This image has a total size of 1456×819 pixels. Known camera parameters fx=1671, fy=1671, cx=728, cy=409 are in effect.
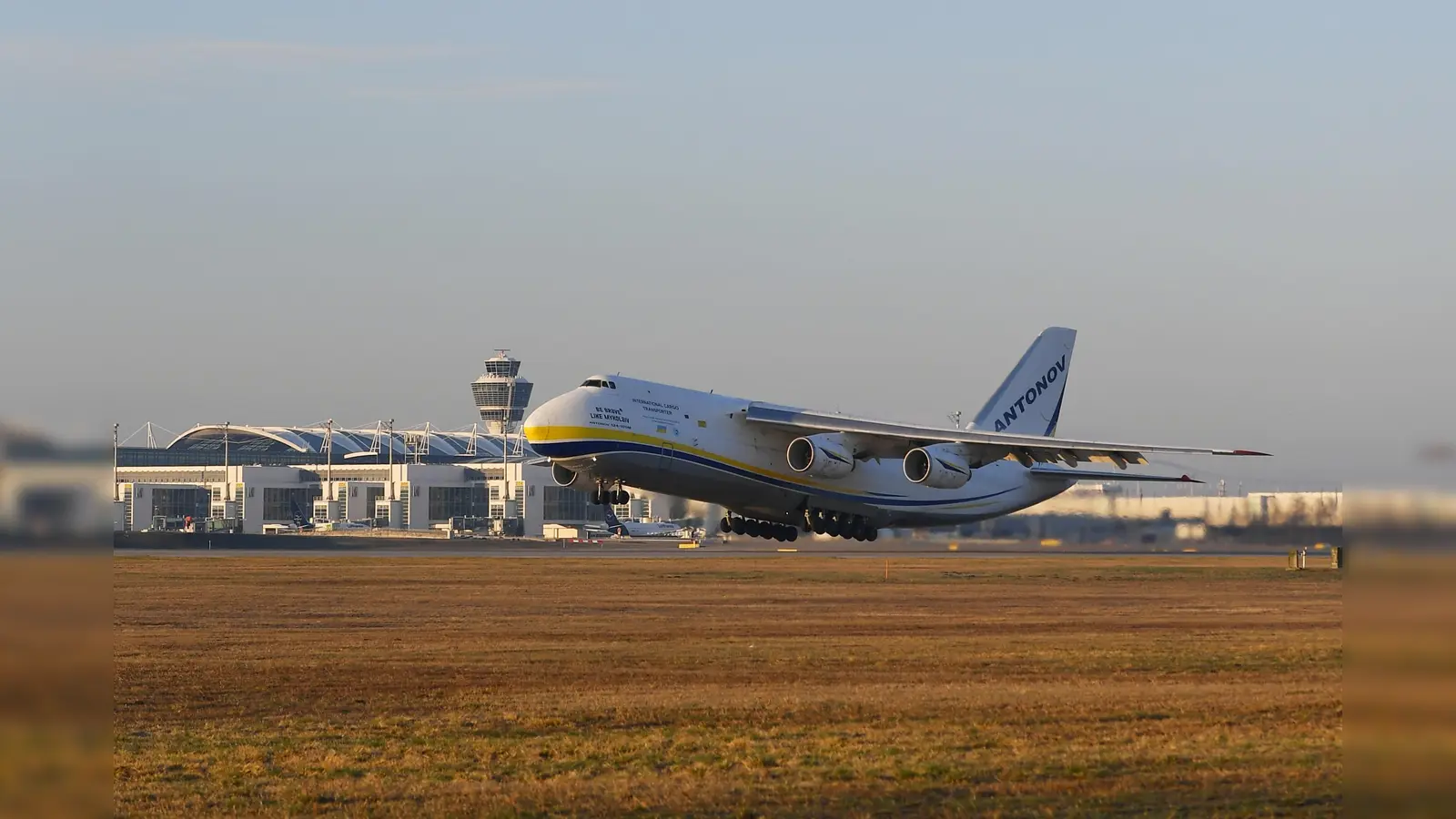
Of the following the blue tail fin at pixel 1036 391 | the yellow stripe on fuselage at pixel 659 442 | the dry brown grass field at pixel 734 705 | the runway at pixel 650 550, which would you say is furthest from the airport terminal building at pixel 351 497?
the dry brown grass field at pixel 734 705

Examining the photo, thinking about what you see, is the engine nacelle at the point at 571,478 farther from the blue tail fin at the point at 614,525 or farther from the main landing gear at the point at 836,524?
the blue tail fin at the point at 614,525

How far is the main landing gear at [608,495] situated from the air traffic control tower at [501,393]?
151 meters

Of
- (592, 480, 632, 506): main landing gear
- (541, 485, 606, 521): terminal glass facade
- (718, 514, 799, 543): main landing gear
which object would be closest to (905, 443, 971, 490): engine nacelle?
(718, 514, 799, 543): main landing gear

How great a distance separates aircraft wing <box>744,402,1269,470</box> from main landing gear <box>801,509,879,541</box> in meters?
1.90

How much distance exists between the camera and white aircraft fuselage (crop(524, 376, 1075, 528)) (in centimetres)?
4119

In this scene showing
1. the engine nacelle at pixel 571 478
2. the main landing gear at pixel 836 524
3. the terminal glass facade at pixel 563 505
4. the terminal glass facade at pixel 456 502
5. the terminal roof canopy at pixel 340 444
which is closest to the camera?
the engine nacelle at pixel 571 478

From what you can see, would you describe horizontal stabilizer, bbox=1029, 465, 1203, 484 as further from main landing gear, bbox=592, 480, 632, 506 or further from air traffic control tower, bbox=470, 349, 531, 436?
air traffic control tower, bbox=470, 349, 531, 436

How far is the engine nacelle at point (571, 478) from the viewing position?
4322 cm

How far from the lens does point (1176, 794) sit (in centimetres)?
1287

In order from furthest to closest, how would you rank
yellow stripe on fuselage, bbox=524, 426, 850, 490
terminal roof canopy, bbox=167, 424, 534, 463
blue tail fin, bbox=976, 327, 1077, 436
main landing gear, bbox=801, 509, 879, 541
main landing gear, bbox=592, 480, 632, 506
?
terminal roof canopy, bbox=167, 424, 534, 463 < blue tail fin, bbox=976, 327, 1077, 436 < main landing gear, bbox=801, 509, 879, 541 < main landing gear, bbox=592, 480, 632, 506 < yellow stripe on fuselage, bbox=524, 426, 850, 490

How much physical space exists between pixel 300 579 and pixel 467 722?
107 feet

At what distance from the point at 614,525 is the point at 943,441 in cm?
7212
